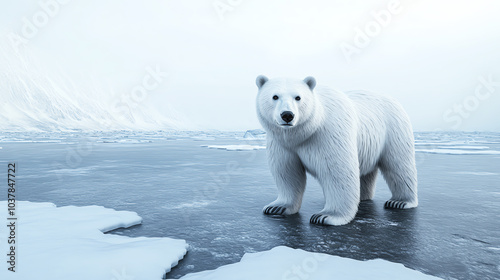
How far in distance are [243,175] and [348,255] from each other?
209 inches

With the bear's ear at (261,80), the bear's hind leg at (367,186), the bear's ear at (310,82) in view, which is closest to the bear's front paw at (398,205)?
the bear's hind leg at (367,186)

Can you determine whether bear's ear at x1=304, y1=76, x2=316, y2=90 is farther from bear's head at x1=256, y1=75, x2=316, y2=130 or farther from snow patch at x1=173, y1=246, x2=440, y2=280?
snow patch at x1=173, y1=246, x2=440, y2=280

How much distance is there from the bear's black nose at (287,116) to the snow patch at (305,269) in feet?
4.09

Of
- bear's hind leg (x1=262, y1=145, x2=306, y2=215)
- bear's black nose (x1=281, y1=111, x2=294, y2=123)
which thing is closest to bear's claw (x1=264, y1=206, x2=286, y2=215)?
bear's hind leg (x1=262, y1=145, x2=306, y2=215)

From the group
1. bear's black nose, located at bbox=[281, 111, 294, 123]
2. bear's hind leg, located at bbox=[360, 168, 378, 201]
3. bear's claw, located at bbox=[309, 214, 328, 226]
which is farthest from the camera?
bear's hind leg, located at bbox=[360, 168, 378, 201]

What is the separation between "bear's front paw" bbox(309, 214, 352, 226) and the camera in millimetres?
3465

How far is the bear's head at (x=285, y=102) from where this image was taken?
3.10 m

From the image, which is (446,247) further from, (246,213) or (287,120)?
(246,213)

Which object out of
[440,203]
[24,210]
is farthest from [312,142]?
[24,210]

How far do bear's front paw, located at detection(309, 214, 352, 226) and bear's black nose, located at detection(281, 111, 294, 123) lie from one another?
120cm

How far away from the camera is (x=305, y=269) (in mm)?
2211

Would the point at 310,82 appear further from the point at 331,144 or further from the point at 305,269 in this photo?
the point at 305,269

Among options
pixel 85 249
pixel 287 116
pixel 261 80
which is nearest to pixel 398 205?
pixel 287 116

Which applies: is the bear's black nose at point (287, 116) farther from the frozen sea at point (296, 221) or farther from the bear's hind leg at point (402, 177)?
the bear's hind leg at point (402, 177)
